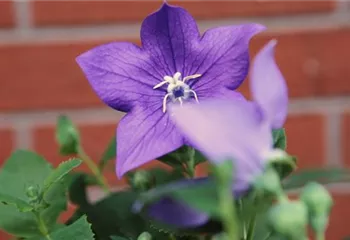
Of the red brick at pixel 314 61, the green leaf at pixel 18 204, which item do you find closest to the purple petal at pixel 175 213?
the green leaf at pixel 18 204


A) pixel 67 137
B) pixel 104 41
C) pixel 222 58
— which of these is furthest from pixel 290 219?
pixel 104 41

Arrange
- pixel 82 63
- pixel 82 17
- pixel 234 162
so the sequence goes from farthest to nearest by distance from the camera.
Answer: pixel 82 17, pixel 82 63, pixel 234 162

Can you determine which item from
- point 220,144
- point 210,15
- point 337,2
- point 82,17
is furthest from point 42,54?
point 220,144

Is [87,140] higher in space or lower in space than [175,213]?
lower

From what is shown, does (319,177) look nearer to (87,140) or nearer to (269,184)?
(269,184)

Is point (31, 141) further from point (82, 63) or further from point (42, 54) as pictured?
point (82, 63)

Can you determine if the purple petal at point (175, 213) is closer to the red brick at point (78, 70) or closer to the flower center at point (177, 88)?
the flower center at point (177, 88)

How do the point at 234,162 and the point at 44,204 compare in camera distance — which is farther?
the point at 44,204

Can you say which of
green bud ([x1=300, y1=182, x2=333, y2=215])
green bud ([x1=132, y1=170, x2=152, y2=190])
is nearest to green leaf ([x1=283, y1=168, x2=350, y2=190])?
green bud ([x1=300, y1=182, x2=333, y2=215])
